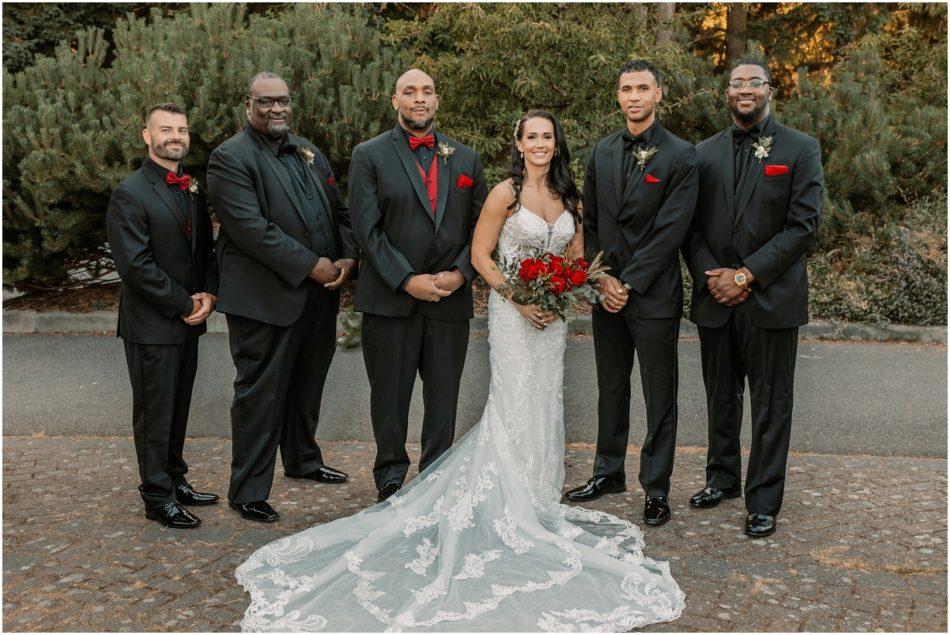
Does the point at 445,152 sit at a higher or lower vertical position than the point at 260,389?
higher

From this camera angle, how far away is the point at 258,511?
5172 mm

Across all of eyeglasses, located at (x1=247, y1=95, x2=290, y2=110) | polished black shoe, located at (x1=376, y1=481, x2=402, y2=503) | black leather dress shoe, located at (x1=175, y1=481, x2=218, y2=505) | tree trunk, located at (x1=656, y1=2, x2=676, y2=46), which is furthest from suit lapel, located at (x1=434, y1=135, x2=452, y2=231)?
tree trunk, located at (x1=656, y1=2, x2=676, y2=46)

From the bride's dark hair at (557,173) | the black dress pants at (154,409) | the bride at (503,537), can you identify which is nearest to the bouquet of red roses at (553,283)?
the bride at (503,537)

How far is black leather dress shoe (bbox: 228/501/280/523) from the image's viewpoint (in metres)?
5.14

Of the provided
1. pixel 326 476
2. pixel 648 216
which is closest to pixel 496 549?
pixel 326 476

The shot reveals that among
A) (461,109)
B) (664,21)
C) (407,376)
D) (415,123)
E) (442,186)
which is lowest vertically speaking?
(407,376)

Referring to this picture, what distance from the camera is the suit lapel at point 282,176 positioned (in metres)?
5.24

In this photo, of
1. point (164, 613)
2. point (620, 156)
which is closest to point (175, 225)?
point (164, 613)

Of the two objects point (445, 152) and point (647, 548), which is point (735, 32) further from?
point (647, 548)

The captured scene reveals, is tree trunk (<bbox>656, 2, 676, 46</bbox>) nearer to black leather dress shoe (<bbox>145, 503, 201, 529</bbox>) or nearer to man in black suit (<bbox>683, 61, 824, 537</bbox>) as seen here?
man in black suit (<bbox>683, 61, 824, 537</bbox>)

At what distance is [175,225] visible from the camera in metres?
5.15

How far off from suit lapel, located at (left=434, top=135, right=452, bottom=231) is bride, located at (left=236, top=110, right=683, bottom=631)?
25 cm

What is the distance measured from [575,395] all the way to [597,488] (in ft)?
8.33

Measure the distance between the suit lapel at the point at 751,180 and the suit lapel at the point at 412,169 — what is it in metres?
1.69
